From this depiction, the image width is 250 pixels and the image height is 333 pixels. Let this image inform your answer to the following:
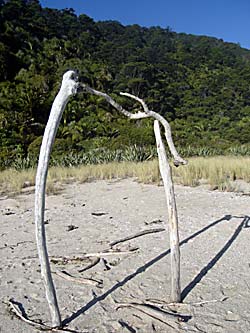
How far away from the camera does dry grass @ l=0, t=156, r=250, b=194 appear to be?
9.52 m

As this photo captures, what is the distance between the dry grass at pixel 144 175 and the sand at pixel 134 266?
1.77 meters

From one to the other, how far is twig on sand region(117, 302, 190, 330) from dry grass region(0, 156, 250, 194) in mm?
5782

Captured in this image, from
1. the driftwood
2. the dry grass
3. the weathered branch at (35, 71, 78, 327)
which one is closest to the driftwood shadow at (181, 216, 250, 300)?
the driftwood

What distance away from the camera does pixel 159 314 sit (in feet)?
9.82

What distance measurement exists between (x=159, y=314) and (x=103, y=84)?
31.5 m

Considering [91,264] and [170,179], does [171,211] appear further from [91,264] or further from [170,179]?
[91,264]

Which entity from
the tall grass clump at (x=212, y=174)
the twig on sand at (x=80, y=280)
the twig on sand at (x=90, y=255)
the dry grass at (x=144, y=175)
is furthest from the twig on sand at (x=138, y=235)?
the tall grass clump at (x=212, y=174)

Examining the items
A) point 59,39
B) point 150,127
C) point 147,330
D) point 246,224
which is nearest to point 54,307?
point 147,330

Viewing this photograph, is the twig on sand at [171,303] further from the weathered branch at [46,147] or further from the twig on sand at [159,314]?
the weathered branch at [46,147]

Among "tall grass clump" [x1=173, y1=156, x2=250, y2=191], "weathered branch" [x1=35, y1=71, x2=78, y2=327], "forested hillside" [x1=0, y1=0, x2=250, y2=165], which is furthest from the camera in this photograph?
"forested hillside" [x1=0, y1=0, x2=250, y2=165]

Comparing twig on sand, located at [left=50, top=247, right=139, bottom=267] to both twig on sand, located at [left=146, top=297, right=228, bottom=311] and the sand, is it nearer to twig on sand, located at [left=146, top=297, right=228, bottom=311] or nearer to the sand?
the sand

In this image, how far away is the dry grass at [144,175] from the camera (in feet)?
31.2

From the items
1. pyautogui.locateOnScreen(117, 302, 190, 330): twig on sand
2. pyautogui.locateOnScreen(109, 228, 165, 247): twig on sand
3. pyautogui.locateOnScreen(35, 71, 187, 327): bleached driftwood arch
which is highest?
pyautogui.locateOnScreen(35, 71, 187, 327): bleached driftwood arch

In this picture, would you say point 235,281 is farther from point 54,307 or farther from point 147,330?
point 54,307
